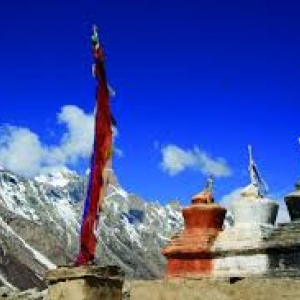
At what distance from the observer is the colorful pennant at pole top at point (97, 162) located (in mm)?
7660

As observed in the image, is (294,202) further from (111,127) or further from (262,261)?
(111,127)

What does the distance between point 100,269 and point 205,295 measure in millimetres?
2460

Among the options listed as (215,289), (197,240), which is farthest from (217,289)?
(197,240)

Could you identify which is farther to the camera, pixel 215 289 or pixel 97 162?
pixel 215 289

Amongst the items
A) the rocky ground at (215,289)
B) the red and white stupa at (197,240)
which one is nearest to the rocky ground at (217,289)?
the rocky ground at (215,289)

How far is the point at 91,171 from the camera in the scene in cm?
772

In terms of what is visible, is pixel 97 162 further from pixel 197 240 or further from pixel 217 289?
pixel 197 240

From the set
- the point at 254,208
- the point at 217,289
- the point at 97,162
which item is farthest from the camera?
the point at 254,208

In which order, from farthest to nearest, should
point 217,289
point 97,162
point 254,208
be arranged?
point 254,208, point 217,289, point 97,162

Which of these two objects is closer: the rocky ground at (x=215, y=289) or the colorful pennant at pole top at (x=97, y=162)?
the colorful pennant at pole top at (x=97, y=162)

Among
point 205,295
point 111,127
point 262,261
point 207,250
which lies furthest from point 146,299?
point 207,250

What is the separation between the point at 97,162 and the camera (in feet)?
25.2

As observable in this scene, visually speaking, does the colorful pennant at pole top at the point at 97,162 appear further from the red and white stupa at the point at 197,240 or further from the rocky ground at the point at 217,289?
the red and white stupa at the point at 197,240

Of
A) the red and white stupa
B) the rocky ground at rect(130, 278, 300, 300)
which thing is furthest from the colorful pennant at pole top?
the red and white stupa
